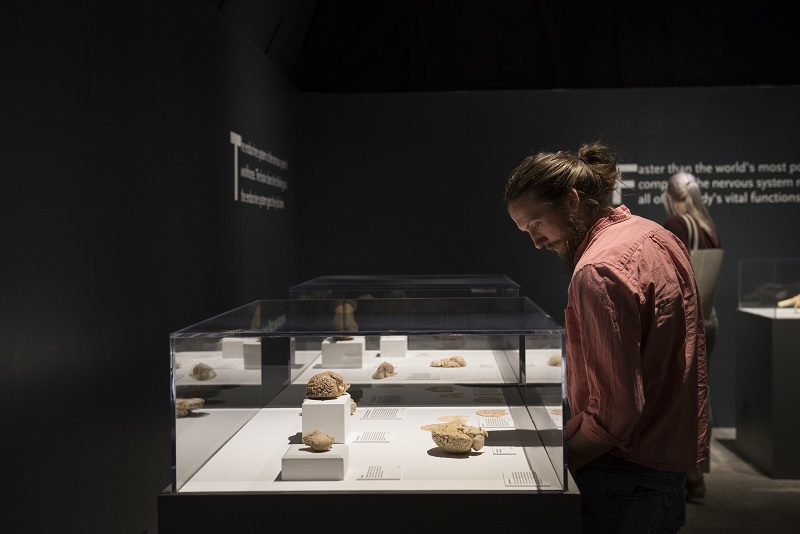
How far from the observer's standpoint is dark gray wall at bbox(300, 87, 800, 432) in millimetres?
6789

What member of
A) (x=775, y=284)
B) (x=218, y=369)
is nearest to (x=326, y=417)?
(x=218, y=369)

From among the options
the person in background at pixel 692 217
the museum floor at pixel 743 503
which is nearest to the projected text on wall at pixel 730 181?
the person in background at pixel 692 217

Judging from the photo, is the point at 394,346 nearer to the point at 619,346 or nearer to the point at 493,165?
the point at 619,346

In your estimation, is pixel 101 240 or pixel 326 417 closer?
pixel 326 417

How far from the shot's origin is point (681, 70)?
6867 millimetres

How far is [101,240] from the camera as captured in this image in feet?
9.92

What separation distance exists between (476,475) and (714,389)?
5.49 meters

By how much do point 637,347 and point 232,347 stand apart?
38.3 inches

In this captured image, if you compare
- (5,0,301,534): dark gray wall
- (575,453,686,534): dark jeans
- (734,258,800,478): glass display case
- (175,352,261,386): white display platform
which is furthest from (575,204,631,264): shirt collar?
(734,258,800,478): glass display case

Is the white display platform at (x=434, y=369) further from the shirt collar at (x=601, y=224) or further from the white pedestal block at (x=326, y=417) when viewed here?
the shirt collar at (x=601, y=224)

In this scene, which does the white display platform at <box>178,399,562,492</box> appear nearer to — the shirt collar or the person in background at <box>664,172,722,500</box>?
the shirt collar

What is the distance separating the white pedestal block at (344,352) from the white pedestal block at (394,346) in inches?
2.1

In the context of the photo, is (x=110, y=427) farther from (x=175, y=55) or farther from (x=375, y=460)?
(x=175, y=55)

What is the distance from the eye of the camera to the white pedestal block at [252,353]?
2120 mm
